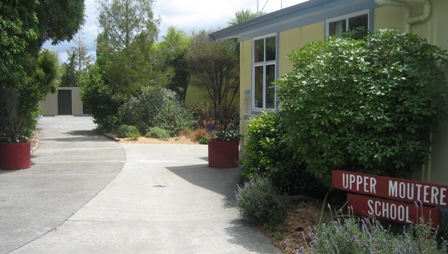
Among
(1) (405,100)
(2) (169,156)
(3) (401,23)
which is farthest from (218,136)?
(1) (405,100)

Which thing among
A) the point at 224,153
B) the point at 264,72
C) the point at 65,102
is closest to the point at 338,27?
the point at 264,72

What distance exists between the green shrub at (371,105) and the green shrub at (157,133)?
39.9ft

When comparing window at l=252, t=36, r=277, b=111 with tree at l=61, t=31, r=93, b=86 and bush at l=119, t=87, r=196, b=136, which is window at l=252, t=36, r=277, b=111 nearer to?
bush at l=119, t=87, r=196, b=136

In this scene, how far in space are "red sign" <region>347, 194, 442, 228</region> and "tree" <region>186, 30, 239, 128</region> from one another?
15296 mm

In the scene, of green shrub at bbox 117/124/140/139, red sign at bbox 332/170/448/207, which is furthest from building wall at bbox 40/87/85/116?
red sign at bbox 332/170/448/207

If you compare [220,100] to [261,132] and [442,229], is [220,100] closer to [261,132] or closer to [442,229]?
[261,132]

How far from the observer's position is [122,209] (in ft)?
22.6

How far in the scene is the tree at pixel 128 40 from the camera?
61.9 feet

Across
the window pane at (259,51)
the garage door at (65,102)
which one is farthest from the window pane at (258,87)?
the garage door at (65,102)

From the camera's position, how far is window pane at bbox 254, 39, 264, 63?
428 inches

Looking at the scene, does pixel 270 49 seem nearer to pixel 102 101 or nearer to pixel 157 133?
pixel 157 133

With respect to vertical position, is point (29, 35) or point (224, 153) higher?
point (29, 35)

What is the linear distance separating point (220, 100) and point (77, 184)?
14594 mm

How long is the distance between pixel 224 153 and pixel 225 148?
0.41ft
